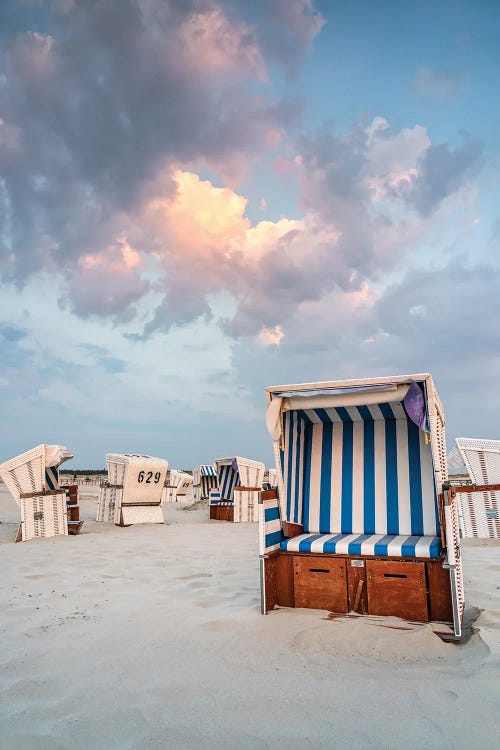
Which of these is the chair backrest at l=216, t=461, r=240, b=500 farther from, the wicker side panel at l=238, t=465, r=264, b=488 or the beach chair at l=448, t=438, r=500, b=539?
the beach chair at l=448, t=438, r=500, b=539

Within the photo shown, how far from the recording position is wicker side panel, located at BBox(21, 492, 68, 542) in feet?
34.3

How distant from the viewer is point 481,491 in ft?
32.9

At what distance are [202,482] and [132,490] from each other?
13.3m

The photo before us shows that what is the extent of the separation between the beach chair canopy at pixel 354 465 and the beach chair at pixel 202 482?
19.6 metres

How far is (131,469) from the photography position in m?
13.2

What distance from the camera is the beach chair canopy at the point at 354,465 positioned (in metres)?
5.00

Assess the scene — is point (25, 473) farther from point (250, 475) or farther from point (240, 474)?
point (250, 475)

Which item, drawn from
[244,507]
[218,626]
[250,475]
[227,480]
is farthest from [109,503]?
[218,626]

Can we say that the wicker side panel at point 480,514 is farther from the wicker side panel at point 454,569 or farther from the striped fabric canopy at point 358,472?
the wicker side panel at point 454,569

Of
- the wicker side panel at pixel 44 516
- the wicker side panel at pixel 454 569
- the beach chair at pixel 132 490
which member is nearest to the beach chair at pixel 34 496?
the wicker side panel at pixel 44 516

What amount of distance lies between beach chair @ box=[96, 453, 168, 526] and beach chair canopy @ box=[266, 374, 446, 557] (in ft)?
27.2

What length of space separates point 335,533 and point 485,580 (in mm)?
2193

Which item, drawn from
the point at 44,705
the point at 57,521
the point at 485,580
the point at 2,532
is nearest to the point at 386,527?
the point at 485,580

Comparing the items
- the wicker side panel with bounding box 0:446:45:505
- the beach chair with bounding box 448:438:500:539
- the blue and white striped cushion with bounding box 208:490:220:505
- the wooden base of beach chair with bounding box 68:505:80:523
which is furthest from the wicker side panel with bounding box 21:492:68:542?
the beach chair with bounding box 448:438:500:539
